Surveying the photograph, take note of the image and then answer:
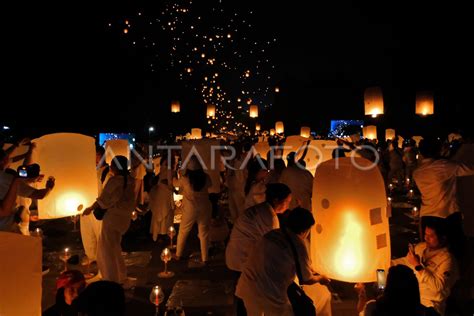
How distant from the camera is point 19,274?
2.74 m

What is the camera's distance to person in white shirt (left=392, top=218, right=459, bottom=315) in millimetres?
4148

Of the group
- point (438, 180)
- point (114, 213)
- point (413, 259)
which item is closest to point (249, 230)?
point (413, 259)

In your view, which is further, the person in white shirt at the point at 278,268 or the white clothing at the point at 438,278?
the white clothing at the point at 438,278

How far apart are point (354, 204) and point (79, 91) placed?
1735 centimetres

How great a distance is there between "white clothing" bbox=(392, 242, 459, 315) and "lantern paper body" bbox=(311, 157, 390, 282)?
54 cm

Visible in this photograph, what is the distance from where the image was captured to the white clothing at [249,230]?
4.54m

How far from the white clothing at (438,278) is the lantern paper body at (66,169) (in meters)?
4.46

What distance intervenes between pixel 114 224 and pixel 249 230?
9.28 feet

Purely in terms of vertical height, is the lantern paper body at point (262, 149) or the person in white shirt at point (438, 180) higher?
the lantern paper body at point (262, 149)

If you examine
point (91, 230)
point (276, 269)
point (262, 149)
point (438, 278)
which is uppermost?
point (262, 149)

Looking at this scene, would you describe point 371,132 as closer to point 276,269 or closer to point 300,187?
point 300,187

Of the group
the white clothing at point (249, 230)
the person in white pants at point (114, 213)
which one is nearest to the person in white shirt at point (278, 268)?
the white clothing at point (249, 230)

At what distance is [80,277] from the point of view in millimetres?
3941

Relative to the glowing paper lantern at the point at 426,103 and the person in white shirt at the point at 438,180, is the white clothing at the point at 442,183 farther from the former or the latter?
the glowing paper lantern at the point at 426,103
